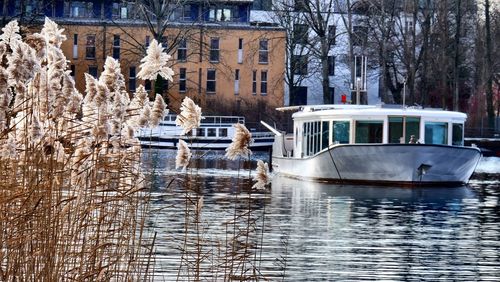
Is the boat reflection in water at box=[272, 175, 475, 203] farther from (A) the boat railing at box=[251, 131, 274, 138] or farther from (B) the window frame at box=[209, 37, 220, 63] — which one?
(B) the window frame at box=[209, 37, 220, 63]

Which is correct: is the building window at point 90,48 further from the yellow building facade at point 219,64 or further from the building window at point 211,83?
the building window at point 211,83

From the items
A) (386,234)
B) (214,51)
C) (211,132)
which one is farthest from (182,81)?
(386,234)

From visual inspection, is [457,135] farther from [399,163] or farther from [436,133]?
[399,163]

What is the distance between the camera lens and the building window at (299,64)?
251 ft

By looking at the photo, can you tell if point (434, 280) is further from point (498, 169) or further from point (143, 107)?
point (498, 169)

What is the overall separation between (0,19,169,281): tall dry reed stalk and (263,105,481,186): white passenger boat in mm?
25931

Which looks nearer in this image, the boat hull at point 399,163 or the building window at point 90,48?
the boat hull at point 399,163

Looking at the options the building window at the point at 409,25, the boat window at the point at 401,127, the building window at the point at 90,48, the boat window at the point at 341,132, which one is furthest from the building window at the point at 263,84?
the boat window at the point at 401,127

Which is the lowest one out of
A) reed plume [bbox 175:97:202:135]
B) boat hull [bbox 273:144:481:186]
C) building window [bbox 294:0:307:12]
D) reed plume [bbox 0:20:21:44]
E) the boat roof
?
boat hull [bbox 273:144:481:186]

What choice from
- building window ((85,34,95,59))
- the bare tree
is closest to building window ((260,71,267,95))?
the bare tree

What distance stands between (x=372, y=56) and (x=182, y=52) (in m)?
10.4

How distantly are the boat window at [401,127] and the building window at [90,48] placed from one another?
34.8m

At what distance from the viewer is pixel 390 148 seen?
118 ft

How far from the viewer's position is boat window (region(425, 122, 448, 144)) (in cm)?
3791
